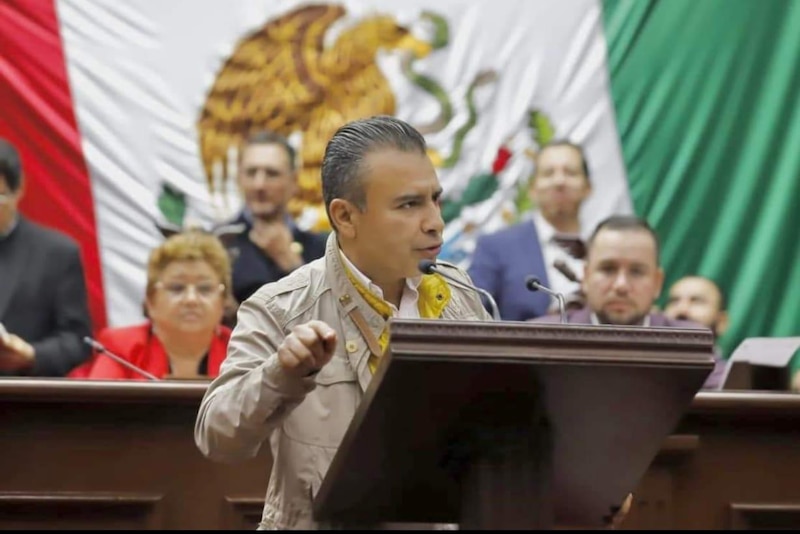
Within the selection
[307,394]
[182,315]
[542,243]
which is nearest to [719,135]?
[542,243]

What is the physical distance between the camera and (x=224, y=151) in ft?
19.7

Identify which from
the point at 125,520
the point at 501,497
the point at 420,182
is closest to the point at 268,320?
the point at 420,182

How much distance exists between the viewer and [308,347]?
218 cm

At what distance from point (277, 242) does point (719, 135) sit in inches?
77.9

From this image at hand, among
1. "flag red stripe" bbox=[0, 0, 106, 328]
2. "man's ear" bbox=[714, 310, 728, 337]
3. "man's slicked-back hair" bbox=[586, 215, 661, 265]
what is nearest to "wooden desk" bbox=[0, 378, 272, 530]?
"man's slicked-back hair" bbox=[586, 215, 661, 265]

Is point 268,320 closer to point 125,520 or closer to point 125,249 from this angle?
point 125,520

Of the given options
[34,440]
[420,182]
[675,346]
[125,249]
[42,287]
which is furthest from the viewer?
[125,249]

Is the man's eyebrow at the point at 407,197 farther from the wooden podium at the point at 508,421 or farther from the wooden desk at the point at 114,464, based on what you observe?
the wooden desk at the point at 114,464

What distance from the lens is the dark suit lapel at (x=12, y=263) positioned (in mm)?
5199

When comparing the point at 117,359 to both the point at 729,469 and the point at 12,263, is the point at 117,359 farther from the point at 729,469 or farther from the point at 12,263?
the point at 729,469

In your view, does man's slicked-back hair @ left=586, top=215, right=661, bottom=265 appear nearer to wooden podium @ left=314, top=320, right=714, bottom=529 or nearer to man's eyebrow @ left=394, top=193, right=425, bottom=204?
man's eyebrow @ left=394, top=193, right=425, bottom=204

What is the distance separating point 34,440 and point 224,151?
230cm

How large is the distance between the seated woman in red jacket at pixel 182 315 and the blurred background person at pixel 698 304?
5.73ft

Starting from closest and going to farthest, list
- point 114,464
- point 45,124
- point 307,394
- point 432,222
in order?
point 307,394 < point 432,222 < point 114,464 < point 45,124
